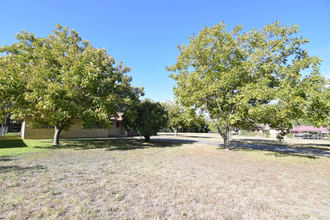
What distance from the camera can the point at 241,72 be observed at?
12117 mm

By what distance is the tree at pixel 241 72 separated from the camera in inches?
435

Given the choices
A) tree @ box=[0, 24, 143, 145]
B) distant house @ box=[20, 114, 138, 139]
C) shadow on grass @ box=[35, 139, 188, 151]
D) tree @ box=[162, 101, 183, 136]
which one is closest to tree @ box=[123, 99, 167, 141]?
shadow on grass @ box=[35, 139, 188, 151]

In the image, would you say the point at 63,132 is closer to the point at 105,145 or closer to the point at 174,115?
the point at 105,145

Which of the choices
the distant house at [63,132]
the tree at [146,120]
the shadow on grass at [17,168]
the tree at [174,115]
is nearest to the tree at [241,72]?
the tree at [146,120]

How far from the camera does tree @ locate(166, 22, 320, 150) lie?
11054 mm

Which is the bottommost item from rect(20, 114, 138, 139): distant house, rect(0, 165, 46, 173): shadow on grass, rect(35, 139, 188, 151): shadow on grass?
rect(35, 139, 188, 151): shadow on grass

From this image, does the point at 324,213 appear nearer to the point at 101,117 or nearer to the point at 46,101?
the point at 101,117

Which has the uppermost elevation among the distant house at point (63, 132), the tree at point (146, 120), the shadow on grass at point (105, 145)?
the tree at point (146, 120)

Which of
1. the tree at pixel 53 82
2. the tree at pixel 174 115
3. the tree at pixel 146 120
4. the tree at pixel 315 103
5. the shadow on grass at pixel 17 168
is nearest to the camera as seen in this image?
the shadow on grass at pixel 17 168

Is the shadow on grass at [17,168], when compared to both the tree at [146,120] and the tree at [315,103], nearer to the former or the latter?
the tree at [146,120]

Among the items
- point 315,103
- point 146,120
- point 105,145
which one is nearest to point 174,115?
point 146,120

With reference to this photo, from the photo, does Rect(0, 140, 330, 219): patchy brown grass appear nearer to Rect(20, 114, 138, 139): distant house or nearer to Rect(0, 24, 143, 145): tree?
Rect(0, 24, 143, 145): tree

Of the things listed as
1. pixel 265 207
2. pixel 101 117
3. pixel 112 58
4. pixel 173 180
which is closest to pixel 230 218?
pixel 265 207

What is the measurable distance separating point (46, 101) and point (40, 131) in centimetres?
1410
